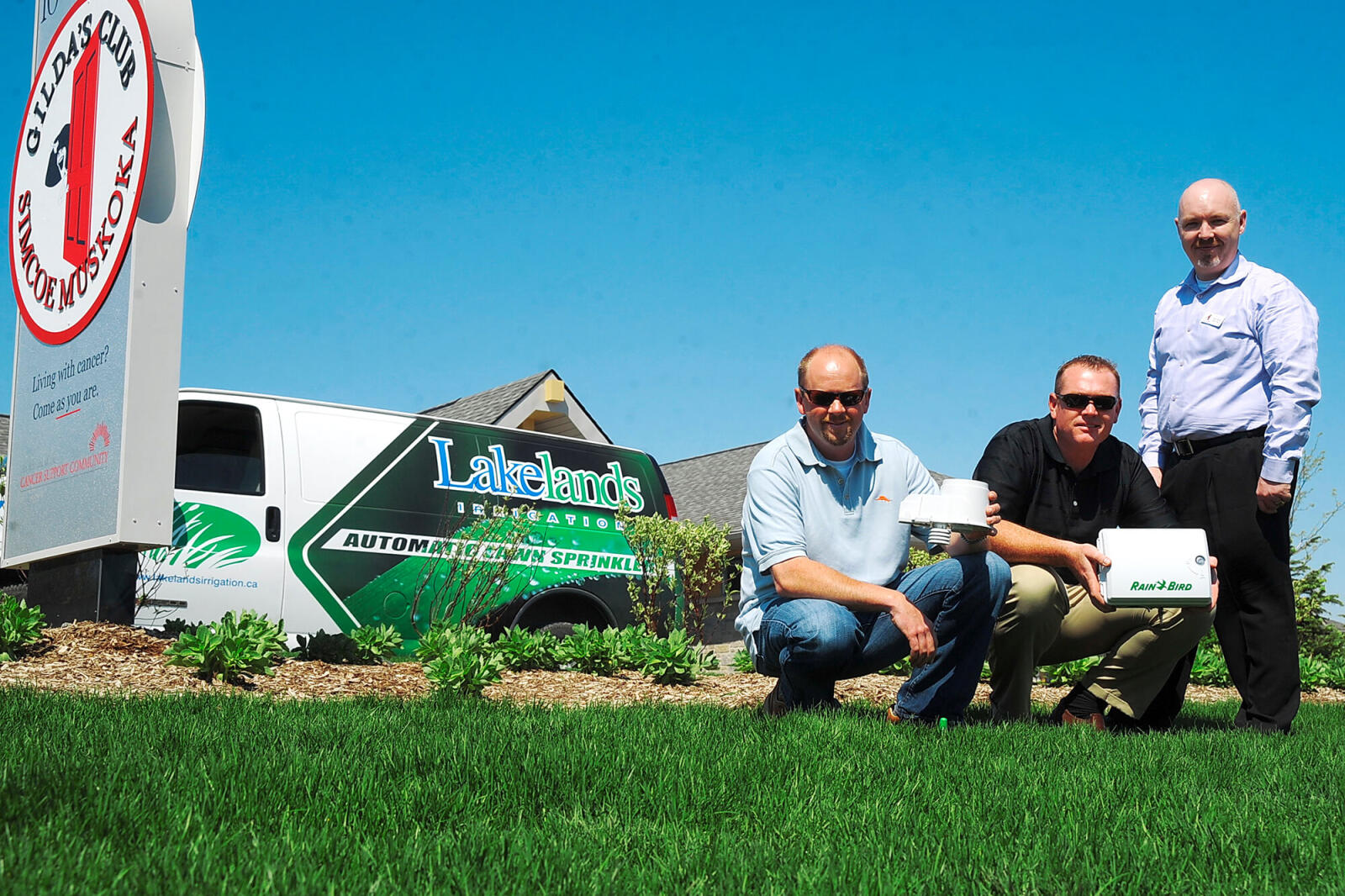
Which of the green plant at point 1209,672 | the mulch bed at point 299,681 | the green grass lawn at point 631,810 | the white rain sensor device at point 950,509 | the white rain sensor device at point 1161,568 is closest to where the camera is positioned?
the green grass lawn at point 631,810

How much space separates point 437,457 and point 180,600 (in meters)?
2.15

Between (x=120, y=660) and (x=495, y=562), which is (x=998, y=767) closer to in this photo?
(x=120, y=660)

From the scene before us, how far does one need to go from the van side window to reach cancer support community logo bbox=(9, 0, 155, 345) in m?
0.93

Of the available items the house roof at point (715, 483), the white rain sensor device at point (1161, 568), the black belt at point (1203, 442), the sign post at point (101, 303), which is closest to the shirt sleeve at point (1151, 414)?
the black belt at point (1203, 442)

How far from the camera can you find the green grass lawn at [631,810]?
202 centimetres

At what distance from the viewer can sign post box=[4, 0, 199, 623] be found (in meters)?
6.45

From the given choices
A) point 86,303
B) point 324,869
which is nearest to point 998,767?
point 324,869

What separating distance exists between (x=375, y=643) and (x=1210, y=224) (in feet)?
16.5

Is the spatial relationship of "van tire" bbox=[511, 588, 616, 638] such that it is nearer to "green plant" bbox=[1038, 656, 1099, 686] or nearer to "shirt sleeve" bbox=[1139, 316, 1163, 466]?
"green plant" bbox=[1038, 656, 1099, 686]

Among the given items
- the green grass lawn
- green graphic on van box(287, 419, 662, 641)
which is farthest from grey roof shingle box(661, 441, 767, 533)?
the green grass lawn

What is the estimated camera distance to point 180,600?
7043 mm

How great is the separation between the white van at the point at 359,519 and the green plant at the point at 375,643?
35.8 inches

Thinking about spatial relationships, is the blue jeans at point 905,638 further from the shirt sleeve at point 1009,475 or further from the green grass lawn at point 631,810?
the green grass lawn at point 631,810

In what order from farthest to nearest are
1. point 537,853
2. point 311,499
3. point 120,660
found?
point 311,499, point 120,660, point 537,853
